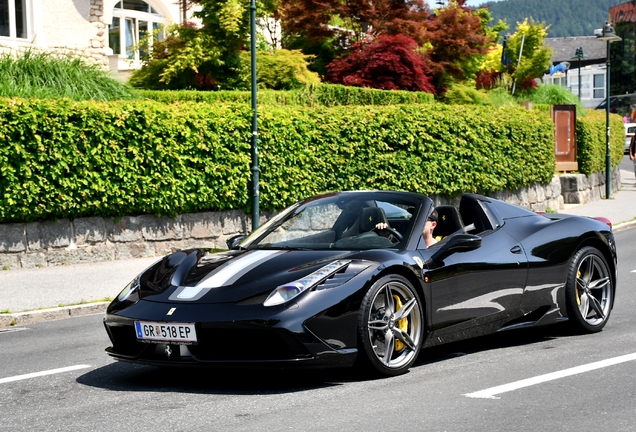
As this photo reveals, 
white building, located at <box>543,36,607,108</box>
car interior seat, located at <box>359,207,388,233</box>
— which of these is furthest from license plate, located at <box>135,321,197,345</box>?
white building, located at <box>543,36,607,108</box>

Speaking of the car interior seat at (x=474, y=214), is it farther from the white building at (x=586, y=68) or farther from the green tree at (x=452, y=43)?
the white building at (x=586, y=68)

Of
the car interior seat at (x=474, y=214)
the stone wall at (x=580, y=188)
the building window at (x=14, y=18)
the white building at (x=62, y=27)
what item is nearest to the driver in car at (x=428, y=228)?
the car interior seat at (x=474, y=214)

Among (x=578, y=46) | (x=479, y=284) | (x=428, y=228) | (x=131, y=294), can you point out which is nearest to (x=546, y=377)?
(x=479, y=284)

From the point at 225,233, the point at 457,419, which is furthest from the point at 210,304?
the point at 225,233

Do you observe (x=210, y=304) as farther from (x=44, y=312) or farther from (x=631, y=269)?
(x=631, y=269)

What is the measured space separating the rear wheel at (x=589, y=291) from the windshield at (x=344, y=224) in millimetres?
1743

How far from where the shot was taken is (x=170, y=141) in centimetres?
1639

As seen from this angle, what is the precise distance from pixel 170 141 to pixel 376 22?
14.4 meters

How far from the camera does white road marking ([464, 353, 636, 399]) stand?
5.99m

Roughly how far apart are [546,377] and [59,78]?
14081mm

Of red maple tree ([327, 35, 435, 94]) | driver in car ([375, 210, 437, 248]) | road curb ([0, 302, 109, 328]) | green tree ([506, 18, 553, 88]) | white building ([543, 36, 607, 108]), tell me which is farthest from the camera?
white building ([543, 36, 607, 108])

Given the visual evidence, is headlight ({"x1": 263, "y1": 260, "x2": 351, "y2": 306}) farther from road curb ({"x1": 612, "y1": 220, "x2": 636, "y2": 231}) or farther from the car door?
road curb ({"x1": 612, "y1": 220, "x2": 636, "y2": 231})

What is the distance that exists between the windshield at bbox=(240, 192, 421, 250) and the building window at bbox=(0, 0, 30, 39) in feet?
66.7

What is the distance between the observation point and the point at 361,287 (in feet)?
20.7
